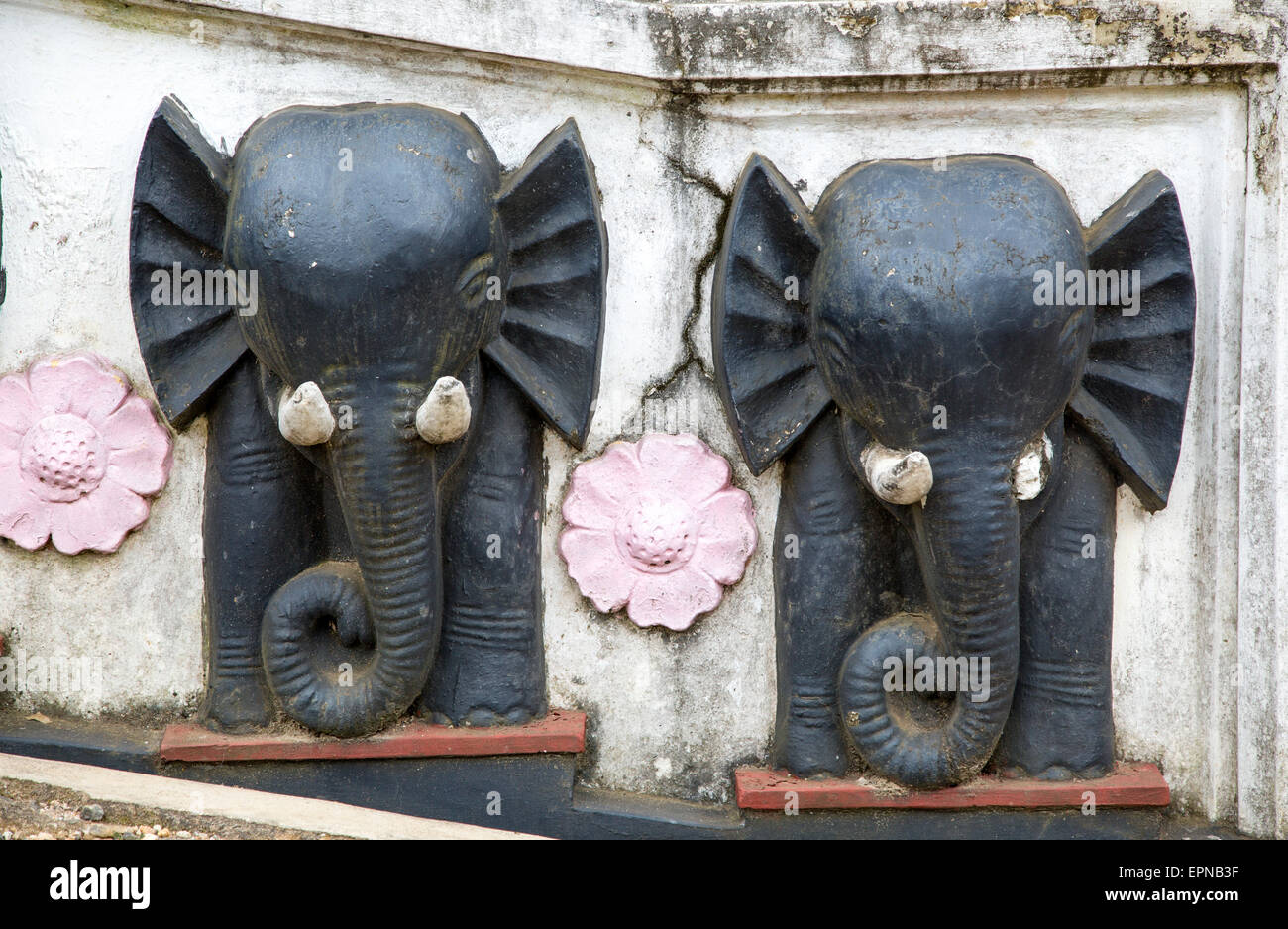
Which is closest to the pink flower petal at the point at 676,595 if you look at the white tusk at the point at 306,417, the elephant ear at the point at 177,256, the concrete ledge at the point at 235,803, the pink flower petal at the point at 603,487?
the pink flower petal at the point at 603,487

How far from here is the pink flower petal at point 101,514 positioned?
3143 millimetres

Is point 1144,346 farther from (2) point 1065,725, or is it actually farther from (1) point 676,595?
(1) point 676,595

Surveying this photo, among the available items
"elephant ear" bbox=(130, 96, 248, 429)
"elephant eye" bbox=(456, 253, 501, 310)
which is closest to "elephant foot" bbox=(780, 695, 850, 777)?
"elephant eye" bbox=(456, 253, 501, 310)

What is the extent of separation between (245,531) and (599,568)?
76 cm

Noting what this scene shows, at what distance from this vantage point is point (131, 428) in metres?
3.14

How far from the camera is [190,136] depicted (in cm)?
299

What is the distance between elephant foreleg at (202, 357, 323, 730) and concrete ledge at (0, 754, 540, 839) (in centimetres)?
18

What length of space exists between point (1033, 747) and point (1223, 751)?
1.37ft

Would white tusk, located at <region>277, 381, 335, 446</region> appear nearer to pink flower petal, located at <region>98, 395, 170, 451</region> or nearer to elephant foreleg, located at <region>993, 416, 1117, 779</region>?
pink flower petal, located at <region>98, 395, 170, 451</region>

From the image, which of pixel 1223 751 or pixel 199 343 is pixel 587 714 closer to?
pixel 199 343

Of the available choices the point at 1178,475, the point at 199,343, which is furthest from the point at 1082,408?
the point at 199,343

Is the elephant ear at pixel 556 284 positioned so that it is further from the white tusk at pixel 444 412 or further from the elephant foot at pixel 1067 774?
the elephant foot at pixel 1067 774

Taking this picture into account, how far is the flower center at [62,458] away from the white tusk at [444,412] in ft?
2.73

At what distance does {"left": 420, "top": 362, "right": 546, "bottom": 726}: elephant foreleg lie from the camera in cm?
308
